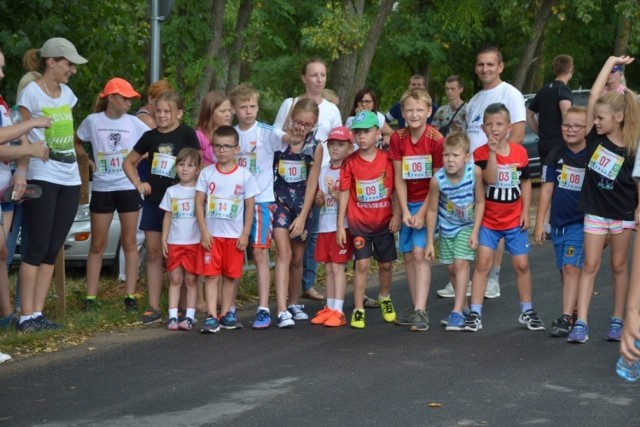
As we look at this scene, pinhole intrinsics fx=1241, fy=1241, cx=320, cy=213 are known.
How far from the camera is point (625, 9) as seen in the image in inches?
982

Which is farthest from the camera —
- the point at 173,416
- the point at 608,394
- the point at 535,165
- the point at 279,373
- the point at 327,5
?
the point at 535,165

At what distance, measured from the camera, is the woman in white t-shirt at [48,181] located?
30.8 ft

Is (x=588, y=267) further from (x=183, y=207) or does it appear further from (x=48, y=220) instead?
(x=48, y=220)

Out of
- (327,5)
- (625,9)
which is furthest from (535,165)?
(327,5)

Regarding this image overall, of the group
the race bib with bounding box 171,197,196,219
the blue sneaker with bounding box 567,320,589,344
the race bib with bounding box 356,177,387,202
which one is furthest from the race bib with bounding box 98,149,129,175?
the blue sneaker with bounding box 567,320,589,344

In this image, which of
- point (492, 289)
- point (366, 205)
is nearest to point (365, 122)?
point (366, 205)

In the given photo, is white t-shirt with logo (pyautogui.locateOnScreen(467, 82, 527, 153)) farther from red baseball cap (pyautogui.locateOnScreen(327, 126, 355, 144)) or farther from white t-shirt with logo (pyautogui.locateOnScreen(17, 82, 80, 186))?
white t-shirt with logo (pyautogui.locateOnScreen(17, 82, 80, 186))

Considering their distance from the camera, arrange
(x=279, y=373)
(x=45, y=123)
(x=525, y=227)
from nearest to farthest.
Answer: (x=279, y=373) → (x=45, y=123) → (x=525, y=227)

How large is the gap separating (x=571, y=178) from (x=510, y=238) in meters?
0.71

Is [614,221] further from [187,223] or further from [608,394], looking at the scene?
[187,223]

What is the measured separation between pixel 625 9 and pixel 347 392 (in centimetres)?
1918

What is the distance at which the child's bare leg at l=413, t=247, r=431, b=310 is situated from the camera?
9.77m

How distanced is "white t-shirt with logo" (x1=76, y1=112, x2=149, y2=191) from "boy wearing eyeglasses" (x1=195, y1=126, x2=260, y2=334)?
95 centimetres

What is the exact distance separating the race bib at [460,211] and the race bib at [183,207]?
6.64ft
